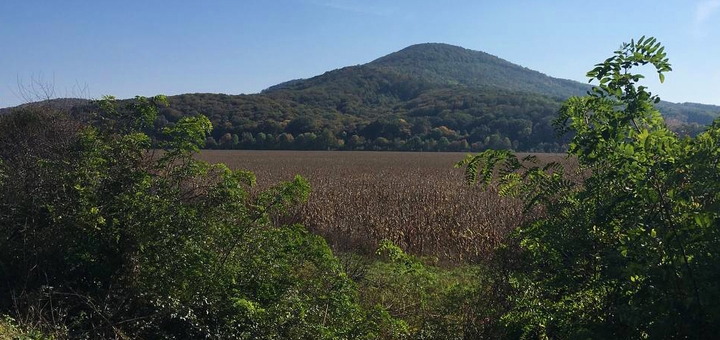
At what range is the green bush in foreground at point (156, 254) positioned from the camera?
5.28m

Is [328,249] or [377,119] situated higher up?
[377,119]

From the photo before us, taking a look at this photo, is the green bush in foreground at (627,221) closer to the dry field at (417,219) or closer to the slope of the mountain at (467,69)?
the dry field at (417,219)

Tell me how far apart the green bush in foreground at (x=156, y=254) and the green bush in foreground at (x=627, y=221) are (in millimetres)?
2090

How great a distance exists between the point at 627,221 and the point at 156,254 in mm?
4357

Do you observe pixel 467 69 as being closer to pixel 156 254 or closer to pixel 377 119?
pixel 377 119

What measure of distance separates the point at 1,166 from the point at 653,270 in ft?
25.5

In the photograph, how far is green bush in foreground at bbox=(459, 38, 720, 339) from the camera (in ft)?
8.31

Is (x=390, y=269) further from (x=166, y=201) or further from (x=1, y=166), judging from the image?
(x=1, y=166)

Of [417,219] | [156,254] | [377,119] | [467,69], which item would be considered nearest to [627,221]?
[156,254]

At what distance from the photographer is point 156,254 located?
556cm

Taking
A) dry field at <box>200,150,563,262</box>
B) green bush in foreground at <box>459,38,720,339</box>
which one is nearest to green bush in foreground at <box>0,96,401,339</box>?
green bush in foreground at <box>459,38,720,339</box>

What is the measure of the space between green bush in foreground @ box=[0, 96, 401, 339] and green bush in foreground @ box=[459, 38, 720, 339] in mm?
2090

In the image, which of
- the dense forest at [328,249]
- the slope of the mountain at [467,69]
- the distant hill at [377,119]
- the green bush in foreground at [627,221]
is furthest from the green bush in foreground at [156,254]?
the slope of the mountain at [467,69]

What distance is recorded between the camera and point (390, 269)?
905 centimetres
